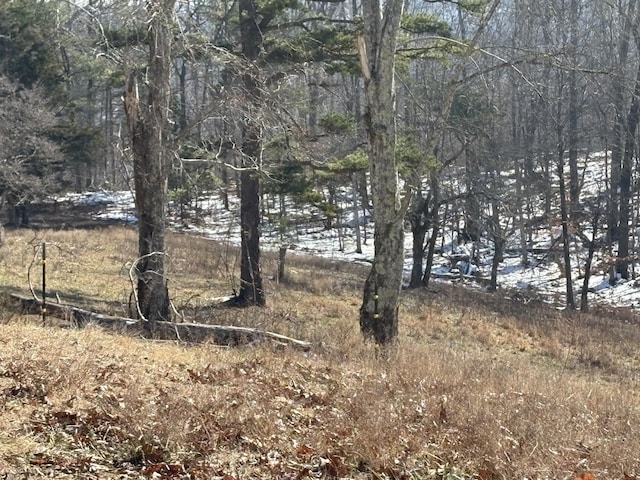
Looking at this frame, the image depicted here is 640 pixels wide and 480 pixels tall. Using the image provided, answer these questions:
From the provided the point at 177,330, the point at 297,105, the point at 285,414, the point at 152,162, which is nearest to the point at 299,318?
the point at 297,105

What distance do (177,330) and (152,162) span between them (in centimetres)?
298

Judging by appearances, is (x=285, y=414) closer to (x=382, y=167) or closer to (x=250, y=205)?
(x=382, y=167)

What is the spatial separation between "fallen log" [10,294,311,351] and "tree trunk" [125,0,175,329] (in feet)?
2.65

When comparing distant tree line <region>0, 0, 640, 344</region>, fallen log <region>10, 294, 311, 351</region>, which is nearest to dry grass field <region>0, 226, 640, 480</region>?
fallen log <region>10, 294, 311, 351</region>

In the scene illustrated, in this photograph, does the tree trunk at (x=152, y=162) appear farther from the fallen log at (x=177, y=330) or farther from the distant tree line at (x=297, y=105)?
the fallen log at (x=177, y=330)

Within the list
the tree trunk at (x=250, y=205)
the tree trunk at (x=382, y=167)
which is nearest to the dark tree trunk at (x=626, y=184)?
the tree trunk at (x=250, y=205)

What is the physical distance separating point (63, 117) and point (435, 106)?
62.2 ft

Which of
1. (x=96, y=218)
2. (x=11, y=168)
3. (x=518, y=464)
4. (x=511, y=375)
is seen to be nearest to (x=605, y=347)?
(x=511, y=375)

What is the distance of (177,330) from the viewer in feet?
32.0

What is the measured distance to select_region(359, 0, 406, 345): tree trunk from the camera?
31.5ft

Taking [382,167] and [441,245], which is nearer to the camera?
Result: [382,167]

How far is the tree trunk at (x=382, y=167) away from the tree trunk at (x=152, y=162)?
10.8 feet

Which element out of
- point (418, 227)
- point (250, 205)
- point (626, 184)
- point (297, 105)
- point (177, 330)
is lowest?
point (177, 330)

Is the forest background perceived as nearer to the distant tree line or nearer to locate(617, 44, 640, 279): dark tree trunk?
the distant tree line
